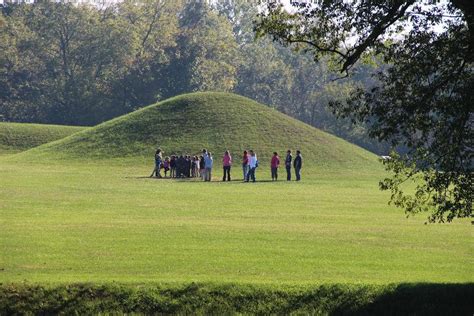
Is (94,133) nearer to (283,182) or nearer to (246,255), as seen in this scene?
(283,182)

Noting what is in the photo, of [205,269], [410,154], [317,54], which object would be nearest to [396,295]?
[410,154]

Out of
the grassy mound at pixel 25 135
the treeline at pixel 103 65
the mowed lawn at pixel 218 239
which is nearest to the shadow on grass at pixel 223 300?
the mowed lawn at pixel 218 239

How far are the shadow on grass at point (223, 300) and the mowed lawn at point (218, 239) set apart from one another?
0.60 metres

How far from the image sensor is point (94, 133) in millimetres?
71625

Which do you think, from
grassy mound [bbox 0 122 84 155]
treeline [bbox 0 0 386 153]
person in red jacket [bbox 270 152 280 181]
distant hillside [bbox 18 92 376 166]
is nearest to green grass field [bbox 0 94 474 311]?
person in red jacket [bbox 270 152 280 181]

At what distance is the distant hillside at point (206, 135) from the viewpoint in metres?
65.2

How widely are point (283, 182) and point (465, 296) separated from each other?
33.9 meters

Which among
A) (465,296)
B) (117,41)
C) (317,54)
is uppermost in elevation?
(117,41)

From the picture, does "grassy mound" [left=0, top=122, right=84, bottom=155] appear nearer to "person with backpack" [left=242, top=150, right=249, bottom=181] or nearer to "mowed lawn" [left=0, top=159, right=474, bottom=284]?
"person with backpack" [left=242, top=150, right=249, bottom=181]

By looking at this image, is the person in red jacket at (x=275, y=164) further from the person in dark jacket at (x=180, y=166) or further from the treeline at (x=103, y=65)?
the treeline at (x=103, y=65)

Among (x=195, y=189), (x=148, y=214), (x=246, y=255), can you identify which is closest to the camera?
(x=246, y=255)

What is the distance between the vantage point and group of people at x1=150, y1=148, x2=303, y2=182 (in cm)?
4788

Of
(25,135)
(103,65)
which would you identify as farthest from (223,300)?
(103,65)

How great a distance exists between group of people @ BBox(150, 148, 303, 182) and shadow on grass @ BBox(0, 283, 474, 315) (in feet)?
106
